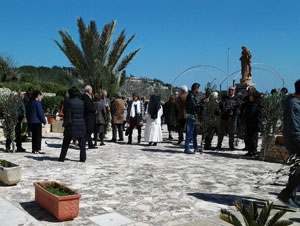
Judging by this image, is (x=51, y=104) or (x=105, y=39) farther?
(x=51, y=104)

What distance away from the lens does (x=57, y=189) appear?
4.57m

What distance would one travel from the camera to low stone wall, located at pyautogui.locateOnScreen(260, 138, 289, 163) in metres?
8.68

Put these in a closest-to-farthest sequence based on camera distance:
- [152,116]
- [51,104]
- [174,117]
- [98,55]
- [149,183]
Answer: [149,183] < [152,116] < [174,117] < [98,55] < [51,104]

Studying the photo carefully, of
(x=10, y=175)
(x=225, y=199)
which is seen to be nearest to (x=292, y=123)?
(x=225, y=199)

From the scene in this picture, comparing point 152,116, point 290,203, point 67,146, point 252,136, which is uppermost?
point 152,116

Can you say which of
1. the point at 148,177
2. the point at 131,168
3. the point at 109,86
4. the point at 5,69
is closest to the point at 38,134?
the point at 131,168

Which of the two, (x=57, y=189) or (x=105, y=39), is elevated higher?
(x=105, y=39)

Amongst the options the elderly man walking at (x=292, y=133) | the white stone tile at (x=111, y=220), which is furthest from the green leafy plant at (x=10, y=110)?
the elderly man walking at (x=292, y=133)

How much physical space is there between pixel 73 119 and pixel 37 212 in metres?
3.59

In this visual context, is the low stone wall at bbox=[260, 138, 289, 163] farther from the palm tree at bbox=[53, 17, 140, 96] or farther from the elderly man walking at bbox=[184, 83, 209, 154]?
the palm tree at bbox=[53, 17, 140, 96]

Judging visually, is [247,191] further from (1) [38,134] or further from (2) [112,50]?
(2) [112,50]

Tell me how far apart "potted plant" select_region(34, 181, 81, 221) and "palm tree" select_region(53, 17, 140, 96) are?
36.8 ft

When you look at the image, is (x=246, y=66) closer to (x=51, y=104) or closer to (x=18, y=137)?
(x=51, y=104)

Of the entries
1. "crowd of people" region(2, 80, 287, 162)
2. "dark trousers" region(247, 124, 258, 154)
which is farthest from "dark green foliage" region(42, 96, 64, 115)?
"dark trousers" region(247, 124, 258, 154)
